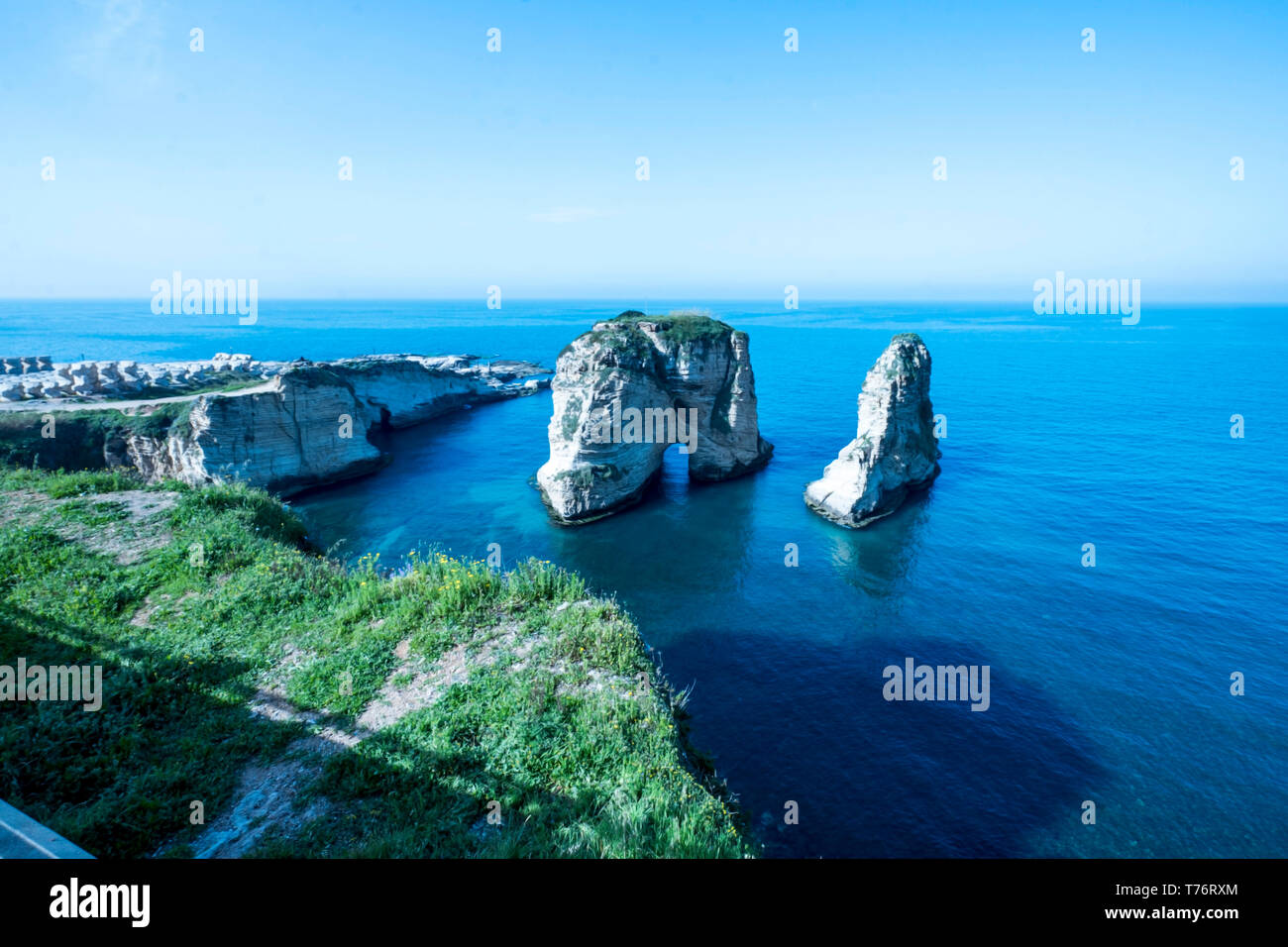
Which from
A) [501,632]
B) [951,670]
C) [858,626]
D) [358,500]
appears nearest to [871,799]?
[951,670]

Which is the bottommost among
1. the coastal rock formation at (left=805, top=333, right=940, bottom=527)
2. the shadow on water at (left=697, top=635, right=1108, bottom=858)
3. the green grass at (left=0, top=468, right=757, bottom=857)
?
the shadow on water at (left=697, top=635, right=1108, bottom=858)

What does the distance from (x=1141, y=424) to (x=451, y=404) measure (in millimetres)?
78372

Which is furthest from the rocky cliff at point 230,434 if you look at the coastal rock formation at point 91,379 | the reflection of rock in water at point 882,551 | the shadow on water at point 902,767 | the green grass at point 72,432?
the reflection of rock in water at point 882,551

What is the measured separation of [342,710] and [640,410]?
31.0 m

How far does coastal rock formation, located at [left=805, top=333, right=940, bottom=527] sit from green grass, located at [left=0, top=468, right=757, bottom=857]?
26.6 meters

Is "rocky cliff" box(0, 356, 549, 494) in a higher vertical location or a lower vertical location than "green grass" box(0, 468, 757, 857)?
higher

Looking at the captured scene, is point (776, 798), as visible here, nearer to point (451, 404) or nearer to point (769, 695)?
point (769, 695)

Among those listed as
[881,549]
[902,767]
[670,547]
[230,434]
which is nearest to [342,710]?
[902,767]

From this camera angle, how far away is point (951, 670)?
2284 centimetres

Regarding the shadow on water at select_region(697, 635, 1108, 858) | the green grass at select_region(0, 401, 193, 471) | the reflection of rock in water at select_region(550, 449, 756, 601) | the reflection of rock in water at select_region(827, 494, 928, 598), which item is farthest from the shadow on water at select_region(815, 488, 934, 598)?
the green grass at select_region(0, 401, 193, 471)

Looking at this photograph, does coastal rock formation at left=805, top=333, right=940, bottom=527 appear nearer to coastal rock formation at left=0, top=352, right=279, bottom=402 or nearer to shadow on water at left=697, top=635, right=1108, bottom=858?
shadow on water at left=697, top=635, right=1108, bottom=858

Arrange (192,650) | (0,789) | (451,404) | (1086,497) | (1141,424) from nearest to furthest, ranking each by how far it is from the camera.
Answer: (0,789) → (192,650) → (1086,497) → (1141,424) → (451,404)

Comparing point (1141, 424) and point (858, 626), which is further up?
point (1141, 424)

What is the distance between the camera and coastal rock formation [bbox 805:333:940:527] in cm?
3741
